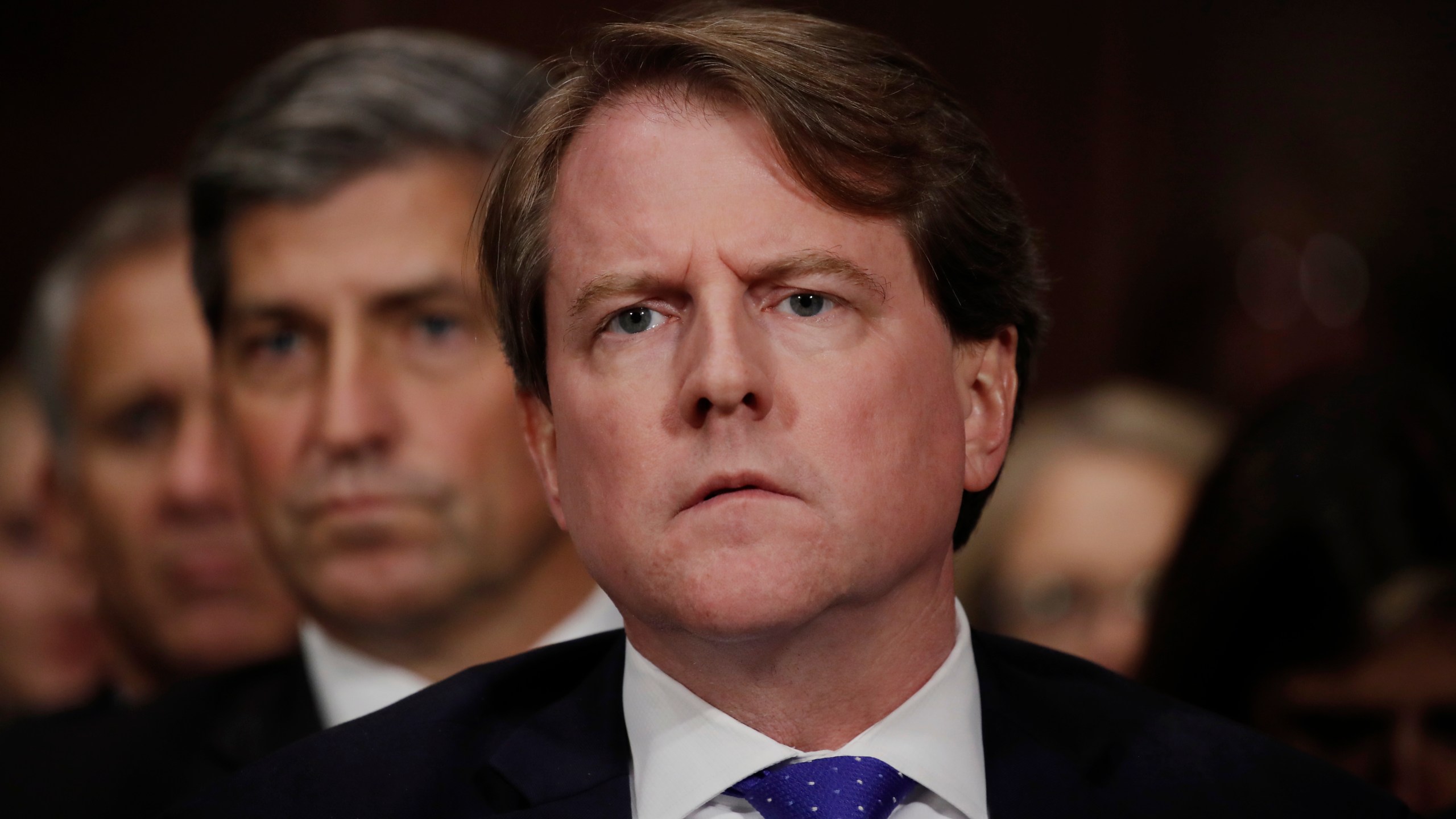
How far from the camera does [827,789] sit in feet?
5.54

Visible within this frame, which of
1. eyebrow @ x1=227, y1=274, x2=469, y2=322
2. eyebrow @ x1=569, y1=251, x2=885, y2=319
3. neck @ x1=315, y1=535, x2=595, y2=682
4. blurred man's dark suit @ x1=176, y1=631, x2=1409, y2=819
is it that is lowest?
neck @ x1=315, y1=535, x2=595, y2=682

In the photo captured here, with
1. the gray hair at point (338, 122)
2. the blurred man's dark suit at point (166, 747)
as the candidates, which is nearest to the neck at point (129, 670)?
the blurred man's dark suit at point (166, 747)

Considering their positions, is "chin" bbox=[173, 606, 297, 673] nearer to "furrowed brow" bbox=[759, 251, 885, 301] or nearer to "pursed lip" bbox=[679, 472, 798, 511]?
"pursed lip" bbox=[679, 472, 798, 511]

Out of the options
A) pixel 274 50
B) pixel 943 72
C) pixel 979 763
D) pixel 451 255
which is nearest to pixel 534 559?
pixel 451 255

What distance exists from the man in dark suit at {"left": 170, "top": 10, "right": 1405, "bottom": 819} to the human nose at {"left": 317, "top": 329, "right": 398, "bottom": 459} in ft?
1.85

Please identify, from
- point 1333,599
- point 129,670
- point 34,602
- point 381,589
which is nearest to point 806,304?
point 381,589

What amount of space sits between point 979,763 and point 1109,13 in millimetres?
2010

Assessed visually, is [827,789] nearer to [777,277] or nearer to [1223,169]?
[777,277]

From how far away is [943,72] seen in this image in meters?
3.12

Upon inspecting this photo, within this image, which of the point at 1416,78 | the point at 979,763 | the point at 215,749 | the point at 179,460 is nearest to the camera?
the point at 979,763

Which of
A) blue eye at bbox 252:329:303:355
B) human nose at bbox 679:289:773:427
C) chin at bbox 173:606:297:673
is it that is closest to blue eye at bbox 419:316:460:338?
blue eye at bbox 252:329:303:355

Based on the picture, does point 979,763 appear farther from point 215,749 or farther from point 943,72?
point 943,72

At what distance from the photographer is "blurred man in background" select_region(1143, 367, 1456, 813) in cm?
271

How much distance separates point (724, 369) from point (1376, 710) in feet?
5.76
